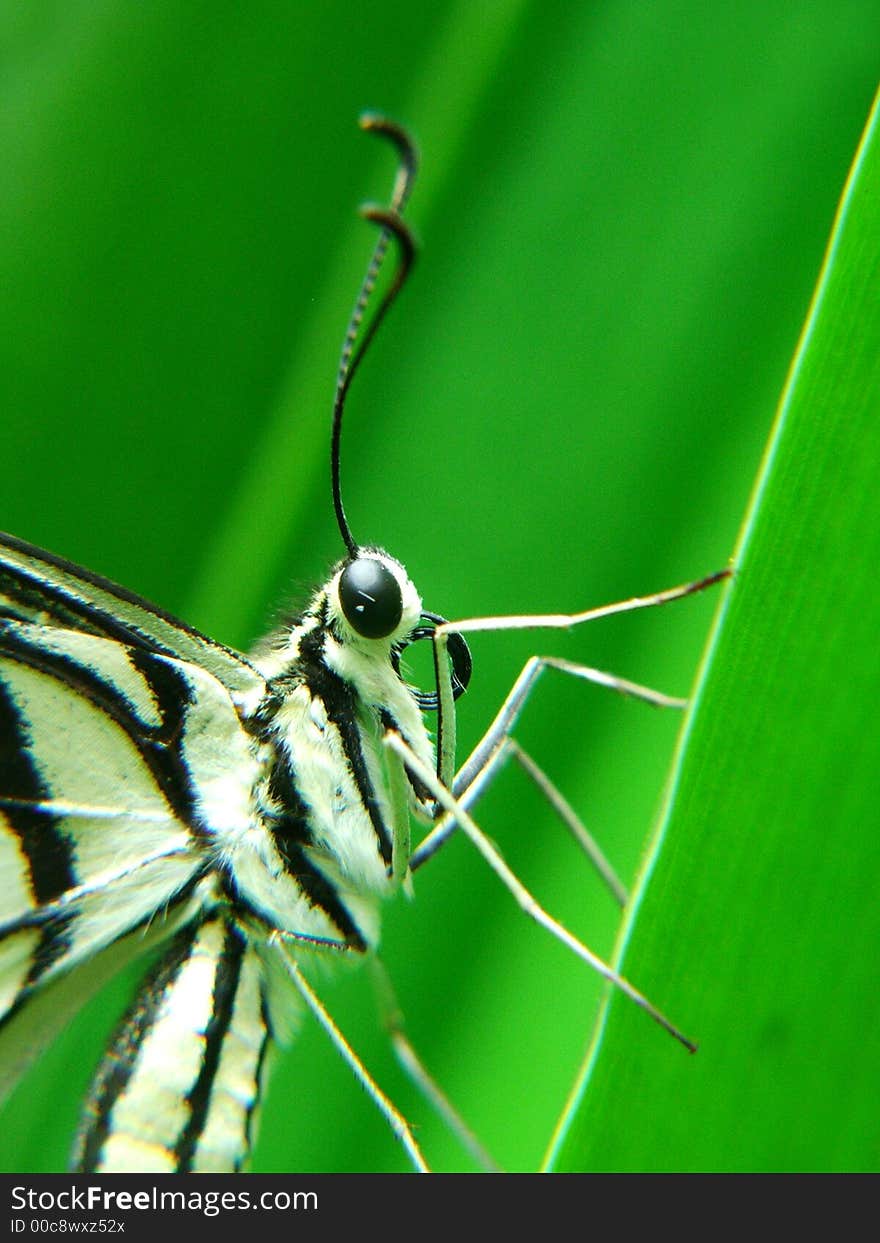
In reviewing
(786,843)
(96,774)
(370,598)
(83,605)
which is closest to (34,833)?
(96,774)

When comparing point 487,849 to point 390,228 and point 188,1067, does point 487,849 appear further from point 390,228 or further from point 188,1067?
point 390,228

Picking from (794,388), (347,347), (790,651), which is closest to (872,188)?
(794,388)

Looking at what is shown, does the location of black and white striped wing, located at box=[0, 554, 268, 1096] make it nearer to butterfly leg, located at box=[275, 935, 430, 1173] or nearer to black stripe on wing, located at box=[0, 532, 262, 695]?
black stripe on wing, located at box=[0, 532, 262, 695]

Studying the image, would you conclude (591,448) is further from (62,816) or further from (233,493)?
(62,816)

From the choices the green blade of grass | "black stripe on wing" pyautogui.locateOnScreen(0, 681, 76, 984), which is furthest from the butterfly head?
the green blade of grass

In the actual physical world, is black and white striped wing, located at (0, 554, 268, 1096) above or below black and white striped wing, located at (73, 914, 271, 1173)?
above
